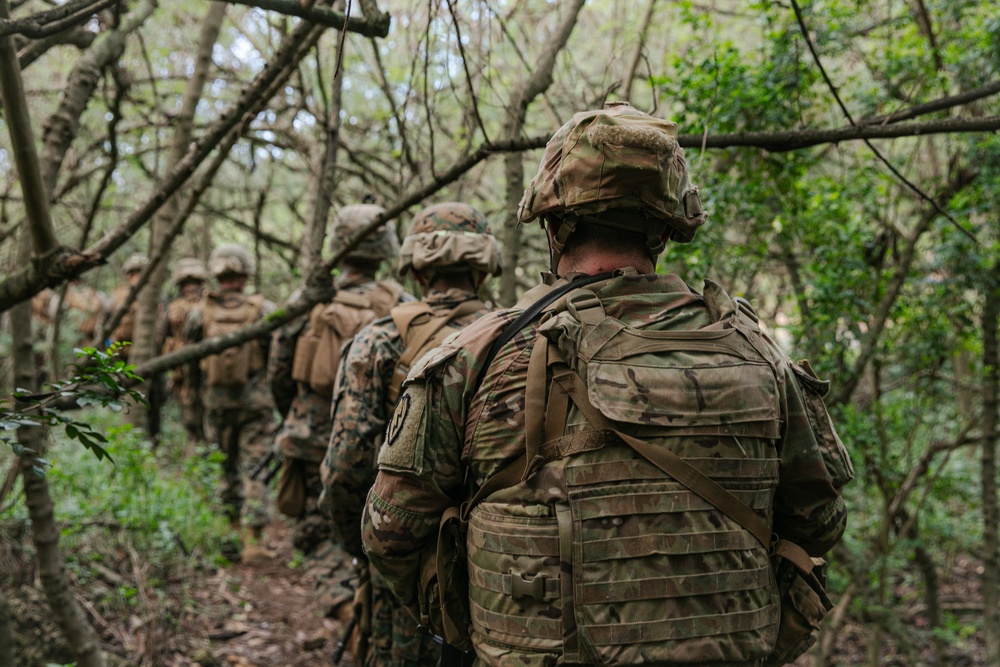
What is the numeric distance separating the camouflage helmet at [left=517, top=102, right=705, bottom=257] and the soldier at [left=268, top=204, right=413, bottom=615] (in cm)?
255

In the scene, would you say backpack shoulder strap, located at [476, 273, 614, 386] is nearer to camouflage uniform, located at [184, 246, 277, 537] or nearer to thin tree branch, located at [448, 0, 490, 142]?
thin tree branch, located at [448, 0, 490, 142]

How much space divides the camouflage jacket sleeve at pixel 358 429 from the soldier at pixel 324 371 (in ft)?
3.56

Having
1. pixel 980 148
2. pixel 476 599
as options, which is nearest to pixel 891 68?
pixel 980 148

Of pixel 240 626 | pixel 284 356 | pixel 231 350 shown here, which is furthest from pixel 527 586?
pixel 231 350

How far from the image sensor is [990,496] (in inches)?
208

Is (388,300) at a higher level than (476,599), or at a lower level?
higher

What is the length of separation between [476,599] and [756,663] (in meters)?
0.67

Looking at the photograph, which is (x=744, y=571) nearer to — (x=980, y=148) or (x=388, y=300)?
(x=388, y=300)

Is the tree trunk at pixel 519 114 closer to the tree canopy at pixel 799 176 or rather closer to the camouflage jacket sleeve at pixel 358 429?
the tree canopy at pixel 799 176

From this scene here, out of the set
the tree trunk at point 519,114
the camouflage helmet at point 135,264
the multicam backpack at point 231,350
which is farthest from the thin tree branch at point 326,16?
the camouflage helmet at point 135,264

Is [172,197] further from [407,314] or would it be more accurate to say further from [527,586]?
[527,586]

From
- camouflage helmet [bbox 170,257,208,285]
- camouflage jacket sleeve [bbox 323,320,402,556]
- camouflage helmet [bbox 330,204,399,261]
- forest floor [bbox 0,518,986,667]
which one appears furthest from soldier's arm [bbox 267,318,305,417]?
camouflage helmet [bbox 170,257,208,285]

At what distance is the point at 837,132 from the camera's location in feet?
9.36

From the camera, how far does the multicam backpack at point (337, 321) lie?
4.52 m
